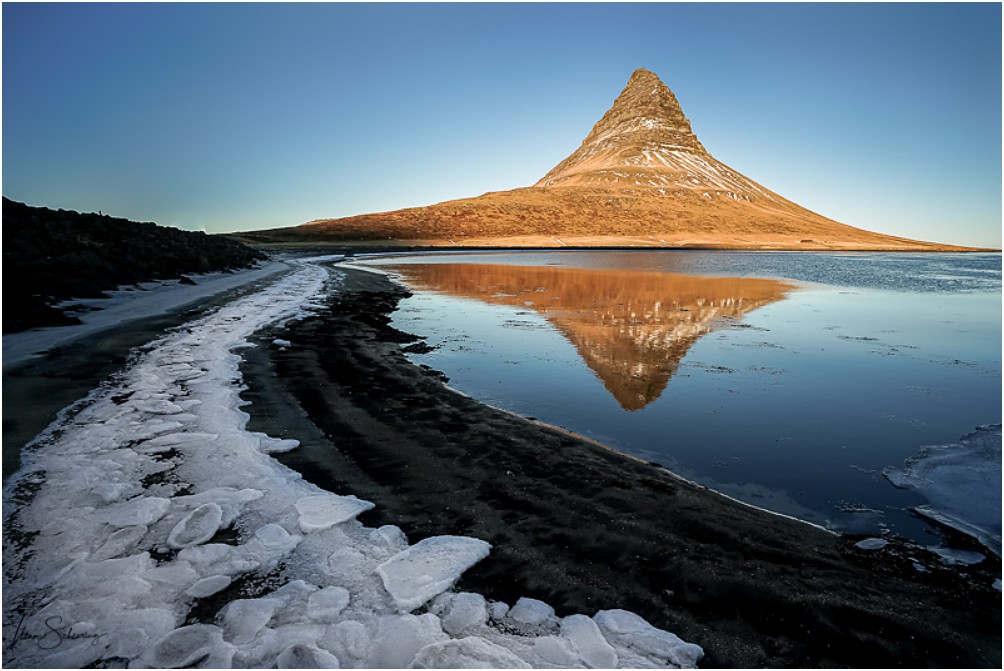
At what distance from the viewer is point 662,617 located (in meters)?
2.75

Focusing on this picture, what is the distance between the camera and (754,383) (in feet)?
25.5

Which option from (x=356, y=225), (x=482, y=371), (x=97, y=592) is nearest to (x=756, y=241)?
(x=356, y=225)

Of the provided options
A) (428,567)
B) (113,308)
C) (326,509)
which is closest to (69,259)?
(113,308)

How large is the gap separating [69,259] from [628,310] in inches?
721

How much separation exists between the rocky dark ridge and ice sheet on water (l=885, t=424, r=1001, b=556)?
14200mm

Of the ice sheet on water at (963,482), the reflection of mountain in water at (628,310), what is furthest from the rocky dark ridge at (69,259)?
the ice sheet on water at (963,482)

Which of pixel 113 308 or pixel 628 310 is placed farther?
pixel 628 310

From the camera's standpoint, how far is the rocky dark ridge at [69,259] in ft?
34.4

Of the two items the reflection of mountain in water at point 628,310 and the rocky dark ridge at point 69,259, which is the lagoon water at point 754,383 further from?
the rocky dark ridge at point 69,259

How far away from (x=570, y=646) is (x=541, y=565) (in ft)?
2.25

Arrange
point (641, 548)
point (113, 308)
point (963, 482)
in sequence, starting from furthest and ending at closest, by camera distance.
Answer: point (113, 308), point (963, 482), point (641, 548)

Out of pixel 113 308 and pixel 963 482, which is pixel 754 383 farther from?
pixel 113 308

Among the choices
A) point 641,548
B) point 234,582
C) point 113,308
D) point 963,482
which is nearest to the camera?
point 234,582

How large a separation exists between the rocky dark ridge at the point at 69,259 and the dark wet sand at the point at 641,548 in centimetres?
882
